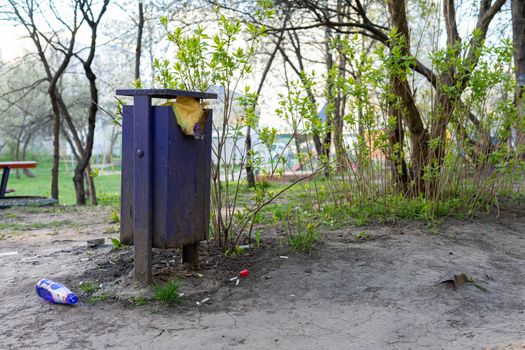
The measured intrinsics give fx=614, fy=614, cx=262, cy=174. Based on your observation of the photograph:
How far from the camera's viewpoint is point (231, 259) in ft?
16.4

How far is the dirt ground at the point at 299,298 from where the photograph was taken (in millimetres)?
3637

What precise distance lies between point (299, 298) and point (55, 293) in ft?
5.50

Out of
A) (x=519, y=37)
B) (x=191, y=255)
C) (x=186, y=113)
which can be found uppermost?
(x=519, y=37)

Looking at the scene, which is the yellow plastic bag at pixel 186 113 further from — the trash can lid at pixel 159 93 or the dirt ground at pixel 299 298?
the dirt ground at pixel 299 298

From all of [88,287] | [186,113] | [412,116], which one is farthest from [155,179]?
[412,116]

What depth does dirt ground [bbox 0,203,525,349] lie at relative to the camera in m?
3.64

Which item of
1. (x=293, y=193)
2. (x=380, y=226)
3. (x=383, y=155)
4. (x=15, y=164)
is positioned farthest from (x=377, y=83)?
(x=15, y=164)

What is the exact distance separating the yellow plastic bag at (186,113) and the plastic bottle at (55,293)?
4.48ft

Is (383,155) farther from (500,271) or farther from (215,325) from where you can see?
(215,325)

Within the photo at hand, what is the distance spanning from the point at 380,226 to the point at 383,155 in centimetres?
87

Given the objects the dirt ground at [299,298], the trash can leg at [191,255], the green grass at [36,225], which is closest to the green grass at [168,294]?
the dirt ground at [299,298]

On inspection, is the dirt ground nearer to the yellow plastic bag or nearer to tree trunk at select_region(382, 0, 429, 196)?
tree trunk at select_region(382, 0, 429, 196)

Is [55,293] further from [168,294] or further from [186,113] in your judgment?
[186,113]

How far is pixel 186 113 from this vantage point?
14.3 ft
